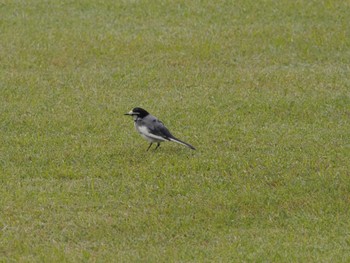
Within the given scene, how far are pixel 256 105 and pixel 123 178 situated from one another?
12.2ft

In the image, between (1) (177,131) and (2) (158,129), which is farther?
(1) (177,131)

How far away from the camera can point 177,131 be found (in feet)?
43.0

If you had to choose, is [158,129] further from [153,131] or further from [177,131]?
[177,131]

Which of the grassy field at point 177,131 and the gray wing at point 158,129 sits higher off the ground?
the gray wing at point 158,129

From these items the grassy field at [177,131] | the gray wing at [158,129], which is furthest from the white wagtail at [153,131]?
the grassy field at [177,131]

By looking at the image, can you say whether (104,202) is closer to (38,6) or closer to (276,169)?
(276,169)

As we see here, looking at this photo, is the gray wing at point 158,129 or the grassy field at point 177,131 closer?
the grassy field at point 177,131

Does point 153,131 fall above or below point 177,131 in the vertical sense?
above

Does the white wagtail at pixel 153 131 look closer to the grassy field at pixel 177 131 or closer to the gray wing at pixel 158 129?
the gray wing at pixel 158 129

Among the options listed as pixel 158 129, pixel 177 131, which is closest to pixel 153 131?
pixel 158 129

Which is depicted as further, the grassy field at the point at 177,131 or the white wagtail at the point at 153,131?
the white wagtail at the point at 153,131

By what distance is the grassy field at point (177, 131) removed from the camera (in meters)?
9.50

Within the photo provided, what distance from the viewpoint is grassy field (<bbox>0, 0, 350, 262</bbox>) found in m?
9.50

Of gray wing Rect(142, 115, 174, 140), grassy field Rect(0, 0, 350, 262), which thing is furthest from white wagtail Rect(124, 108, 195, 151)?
grassy field Rect(0, 0, 350, 262)
